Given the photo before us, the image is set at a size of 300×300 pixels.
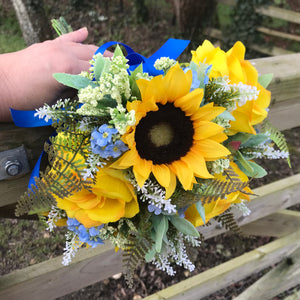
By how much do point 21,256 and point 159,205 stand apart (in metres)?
2.17

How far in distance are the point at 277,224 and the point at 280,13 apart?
9.40 feet

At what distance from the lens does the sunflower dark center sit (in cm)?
65

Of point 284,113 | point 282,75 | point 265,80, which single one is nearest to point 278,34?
point 284,113

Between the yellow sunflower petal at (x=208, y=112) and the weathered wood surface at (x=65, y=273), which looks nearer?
the yellow sunflower petal at (x=208, y=112)

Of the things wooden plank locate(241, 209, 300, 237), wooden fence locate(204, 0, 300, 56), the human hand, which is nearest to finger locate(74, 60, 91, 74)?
the human hand

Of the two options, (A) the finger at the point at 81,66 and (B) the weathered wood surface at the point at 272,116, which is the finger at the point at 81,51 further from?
(B) the weathered wood surface at the point at 272,116

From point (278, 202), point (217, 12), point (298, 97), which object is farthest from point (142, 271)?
point (217, 12)

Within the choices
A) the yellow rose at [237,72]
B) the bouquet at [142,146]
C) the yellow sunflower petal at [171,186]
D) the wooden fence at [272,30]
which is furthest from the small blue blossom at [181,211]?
the wooden fence at [272,30]

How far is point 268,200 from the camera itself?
6.09 feet

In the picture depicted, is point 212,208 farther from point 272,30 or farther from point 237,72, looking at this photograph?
point 272,30

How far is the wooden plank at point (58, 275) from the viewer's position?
51.2 inches

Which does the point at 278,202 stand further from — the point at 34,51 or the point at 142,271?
the point at 34,51

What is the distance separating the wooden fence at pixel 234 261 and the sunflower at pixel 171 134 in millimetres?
280

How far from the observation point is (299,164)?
138 inches
